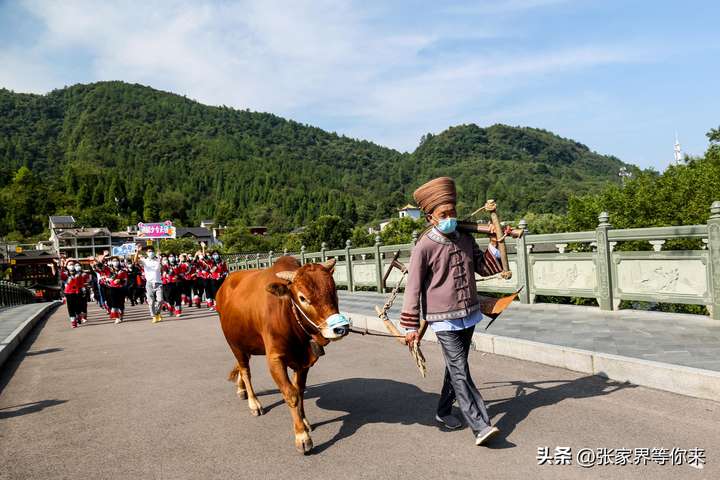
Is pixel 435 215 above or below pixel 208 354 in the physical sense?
above

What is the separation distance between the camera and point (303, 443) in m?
4.41

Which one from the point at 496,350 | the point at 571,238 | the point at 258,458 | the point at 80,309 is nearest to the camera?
the point at 258,458

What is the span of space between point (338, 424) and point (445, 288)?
1604mm

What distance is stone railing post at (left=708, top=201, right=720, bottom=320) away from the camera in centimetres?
844

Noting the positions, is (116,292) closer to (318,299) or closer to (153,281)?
(153,281)

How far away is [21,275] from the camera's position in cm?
7038

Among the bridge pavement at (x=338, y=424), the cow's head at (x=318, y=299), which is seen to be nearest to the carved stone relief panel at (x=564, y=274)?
the bridge pavement at (x=338, y=424)

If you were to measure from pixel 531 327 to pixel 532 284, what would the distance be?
127 inches

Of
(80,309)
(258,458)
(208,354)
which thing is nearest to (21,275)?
(80,309)

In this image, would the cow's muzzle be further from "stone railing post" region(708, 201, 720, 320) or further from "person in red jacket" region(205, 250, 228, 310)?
"person in red jacket" region(205, 250, 228, 310)

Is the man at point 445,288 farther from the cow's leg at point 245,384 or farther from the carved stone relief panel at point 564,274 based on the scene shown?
the carved stone relief panel at point 564,274

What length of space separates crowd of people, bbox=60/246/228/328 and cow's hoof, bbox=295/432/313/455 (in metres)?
12.6

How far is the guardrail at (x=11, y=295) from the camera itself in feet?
93.2

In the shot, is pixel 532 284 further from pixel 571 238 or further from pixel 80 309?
pixel 80 309
